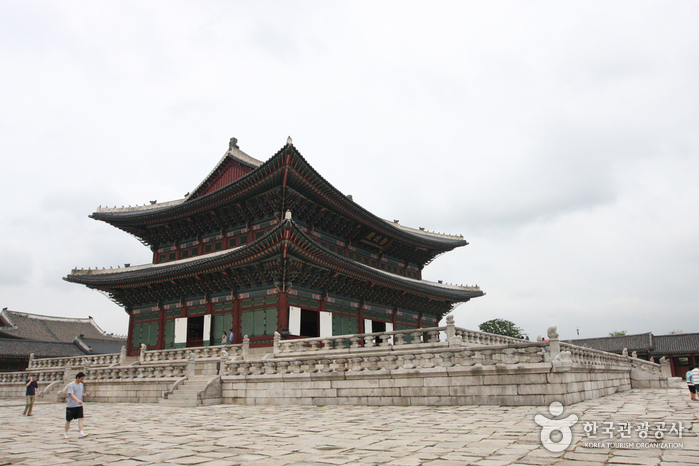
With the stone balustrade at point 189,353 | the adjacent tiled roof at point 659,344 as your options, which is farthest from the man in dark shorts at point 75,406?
the adjacent tiled roof at point 659,344

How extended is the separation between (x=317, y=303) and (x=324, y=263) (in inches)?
121

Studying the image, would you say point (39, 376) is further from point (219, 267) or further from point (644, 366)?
point (644, 366)

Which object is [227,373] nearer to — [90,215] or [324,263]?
[324,263]

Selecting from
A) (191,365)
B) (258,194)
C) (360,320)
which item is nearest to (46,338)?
(258,194)

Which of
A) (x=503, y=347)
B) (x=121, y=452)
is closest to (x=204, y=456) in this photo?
(x=121, y=452)

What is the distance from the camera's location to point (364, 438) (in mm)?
8836

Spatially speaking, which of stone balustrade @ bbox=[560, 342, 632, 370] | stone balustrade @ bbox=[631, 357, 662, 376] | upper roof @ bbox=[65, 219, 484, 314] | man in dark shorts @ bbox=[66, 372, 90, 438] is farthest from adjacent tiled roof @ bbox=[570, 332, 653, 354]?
man in dark shorts @ bbox=[66, 372, 90, 438]

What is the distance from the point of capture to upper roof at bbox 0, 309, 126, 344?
153ft

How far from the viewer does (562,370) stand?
12.3 m

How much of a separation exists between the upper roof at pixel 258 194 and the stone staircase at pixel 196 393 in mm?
10741

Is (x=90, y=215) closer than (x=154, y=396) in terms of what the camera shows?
No

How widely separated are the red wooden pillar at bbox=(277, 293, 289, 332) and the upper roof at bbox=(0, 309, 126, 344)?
115 ft

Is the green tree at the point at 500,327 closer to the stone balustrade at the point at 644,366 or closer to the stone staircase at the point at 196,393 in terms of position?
the stone balustrade at the point at 644,366

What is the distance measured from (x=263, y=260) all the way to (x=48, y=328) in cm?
4024
